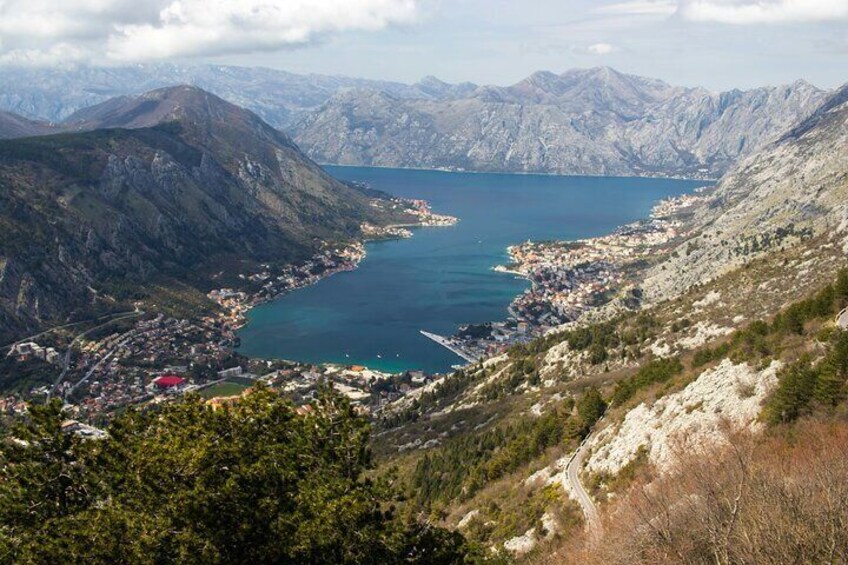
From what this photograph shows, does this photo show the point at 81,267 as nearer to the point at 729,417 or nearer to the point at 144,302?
the point at 144,302

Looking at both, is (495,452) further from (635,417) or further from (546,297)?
(546,297)

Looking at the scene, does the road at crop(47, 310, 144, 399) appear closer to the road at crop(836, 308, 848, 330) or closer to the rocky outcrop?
the rocky outcrop

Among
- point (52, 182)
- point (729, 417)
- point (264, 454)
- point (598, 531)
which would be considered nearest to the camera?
point (264, 454)

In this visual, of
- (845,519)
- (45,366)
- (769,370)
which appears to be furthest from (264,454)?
(45,366)

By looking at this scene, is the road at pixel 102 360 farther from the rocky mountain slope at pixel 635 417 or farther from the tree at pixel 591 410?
the tree at pixel 591 410

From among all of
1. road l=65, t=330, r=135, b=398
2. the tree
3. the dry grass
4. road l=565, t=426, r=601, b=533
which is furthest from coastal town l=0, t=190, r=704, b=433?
the dry grass

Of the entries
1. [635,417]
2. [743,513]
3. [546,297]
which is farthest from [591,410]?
[546,297]

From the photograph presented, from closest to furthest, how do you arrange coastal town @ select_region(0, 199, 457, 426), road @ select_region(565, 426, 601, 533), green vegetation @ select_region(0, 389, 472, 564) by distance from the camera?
green vegetation @ select_region(0, 389, 472, 564)
road @ select_region(565, 426, 601, 533)
coastal town @ select_region(0, 199, 457, 426)
